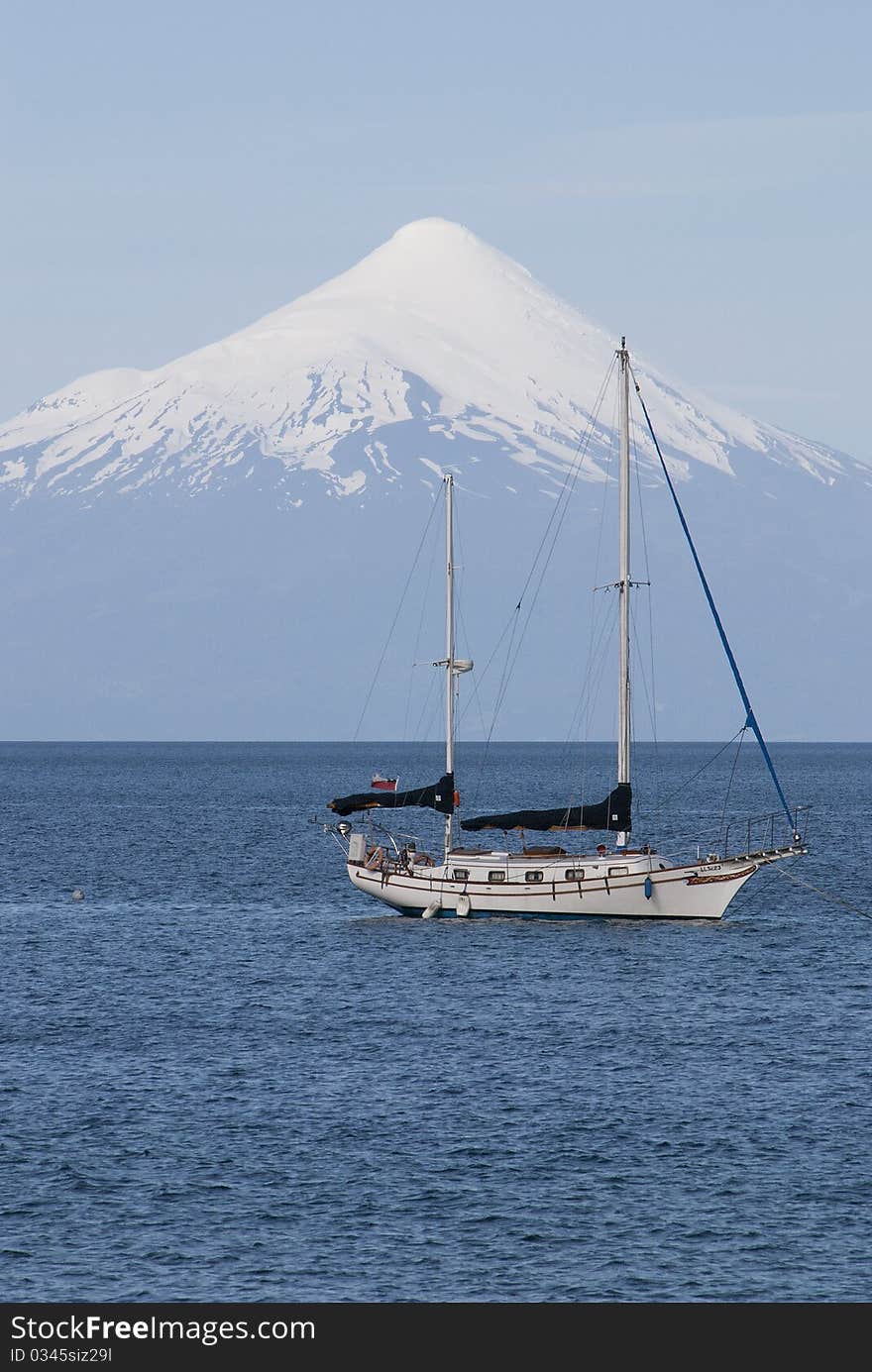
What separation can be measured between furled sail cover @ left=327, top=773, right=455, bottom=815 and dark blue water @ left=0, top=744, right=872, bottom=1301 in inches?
199

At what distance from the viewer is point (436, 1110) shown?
47062 mm

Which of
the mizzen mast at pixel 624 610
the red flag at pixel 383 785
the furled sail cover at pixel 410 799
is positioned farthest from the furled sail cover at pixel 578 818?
the red flag at pixel 383 785

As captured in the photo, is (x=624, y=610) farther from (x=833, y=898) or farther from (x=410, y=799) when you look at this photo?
(x=833, y=898)

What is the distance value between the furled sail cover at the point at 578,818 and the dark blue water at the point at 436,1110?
14.0 ft

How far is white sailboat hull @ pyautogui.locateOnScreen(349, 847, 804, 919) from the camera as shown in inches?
3004

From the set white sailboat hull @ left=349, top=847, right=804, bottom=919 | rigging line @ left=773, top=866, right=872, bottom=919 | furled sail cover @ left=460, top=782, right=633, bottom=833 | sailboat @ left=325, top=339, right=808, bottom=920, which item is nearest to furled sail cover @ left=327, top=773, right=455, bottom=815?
sailboat @ left=325, top=339, right=808, bottom=920

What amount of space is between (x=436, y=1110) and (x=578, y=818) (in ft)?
103

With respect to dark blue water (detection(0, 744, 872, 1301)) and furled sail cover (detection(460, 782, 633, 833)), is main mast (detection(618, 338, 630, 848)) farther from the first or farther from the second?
dark blue water (detection(0, 744, 872, 1301))

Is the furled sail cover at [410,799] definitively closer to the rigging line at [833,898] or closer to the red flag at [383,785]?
the red flag at [383,785]

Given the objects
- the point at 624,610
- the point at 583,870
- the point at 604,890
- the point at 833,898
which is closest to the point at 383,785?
the point at 583,870

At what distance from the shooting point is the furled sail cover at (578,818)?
250 feet
